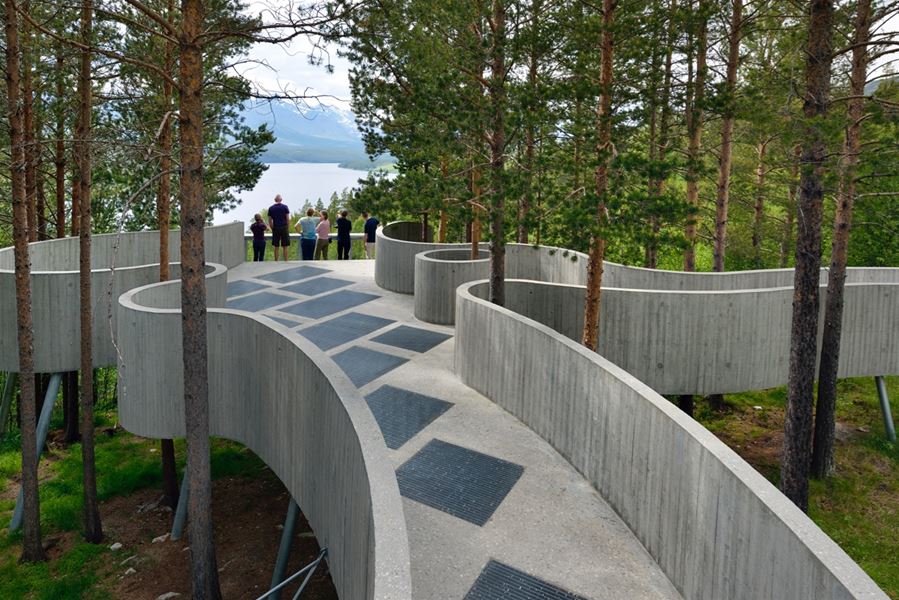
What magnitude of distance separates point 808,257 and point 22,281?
11933 mm

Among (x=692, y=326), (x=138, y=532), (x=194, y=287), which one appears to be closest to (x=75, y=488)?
(x=138, y=532)

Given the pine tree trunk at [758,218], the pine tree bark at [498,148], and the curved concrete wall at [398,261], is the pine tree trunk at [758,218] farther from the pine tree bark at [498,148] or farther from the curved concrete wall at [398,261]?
the pine tree bark at [498,148]

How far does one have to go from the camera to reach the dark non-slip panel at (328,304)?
13641 millimetres

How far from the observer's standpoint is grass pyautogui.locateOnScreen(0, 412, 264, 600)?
1134 cm

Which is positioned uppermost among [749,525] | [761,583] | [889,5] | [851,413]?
[889,5]

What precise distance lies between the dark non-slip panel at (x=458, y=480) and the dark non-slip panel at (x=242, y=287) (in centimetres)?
954

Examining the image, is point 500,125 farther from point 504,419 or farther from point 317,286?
point 317,286

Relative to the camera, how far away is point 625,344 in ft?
34.7

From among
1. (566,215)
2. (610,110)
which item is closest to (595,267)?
(566,215)

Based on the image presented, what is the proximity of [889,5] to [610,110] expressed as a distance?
540 centimetres

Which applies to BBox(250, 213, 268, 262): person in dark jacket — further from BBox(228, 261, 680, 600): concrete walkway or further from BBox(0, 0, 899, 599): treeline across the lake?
BBox(228, 261, 680, 600): concrete walkway

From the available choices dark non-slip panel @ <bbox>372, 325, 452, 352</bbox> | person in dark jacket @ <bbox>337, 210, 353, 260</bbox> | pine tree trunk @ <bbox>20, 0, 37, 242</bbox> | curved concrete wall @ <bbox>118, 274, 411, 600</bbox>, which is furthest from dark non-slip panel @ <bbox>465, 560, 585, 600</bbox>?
person in dark jacket @ <bbox>337, 210, 353, 260</bbox>

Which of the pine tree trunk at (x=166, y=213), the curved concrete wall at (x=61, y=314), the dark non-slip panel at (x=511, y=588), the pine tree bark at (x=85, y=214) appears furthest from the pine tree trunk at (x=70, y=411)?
the dark non-slip panel at (x=511, y=588)

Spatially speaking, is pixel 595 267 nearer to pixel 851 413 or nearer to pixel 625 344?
pixel 625 344
